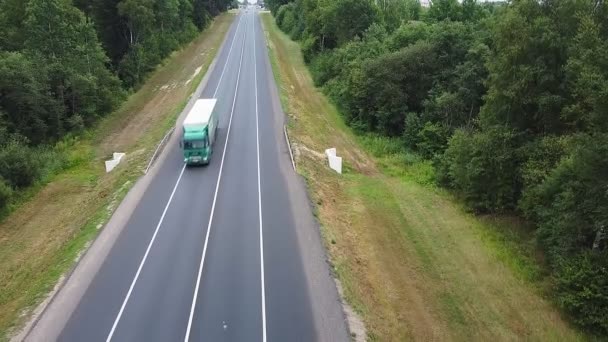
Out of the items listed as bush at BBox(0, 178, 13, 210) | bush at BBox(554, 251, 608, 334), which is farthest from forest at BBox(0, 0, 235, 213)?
bush at BBox(554, 251, 608, 334)

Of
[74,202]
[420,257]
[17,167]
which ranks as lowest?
[74,202]

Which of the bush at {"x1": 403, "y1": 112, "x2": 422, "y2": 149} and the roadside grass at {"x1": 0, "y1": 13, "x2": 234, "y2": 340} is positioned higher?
the bush at {"x1": 403, "y1": 112, "x2": 422, "y2": 149}

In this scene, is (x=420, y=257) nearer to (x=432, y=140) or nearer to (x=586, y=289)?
(x=586, y=289)

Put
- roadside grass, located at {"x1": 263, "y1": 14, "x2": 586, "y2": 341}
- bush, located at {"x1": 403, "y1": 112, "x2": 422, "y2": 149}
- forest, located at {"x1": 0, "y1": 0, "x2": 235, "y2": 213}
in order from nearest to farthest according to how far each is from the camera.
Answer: roadside grass, located at {"x1": 263, "y1": 14, "x2": 586, "y2": 341}
forest, located at {"x1": 0, "y1": 0, "x2": 235, "y2": 213}
bush, located at {"x1": 403, "y1": 112, "x2": 422, "y2": 149}

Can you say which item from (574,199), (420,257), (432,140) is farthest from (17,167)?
(574,199)

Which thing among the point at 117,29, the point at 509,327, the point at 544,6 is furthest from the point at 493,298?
the point at 117,29

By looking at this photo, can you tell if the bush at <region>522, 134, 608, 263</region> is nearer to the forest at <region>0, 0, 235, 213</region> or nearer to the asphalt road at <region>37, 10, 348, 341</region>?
the asphalt road at <region>37, 10, 348, 341</region>
